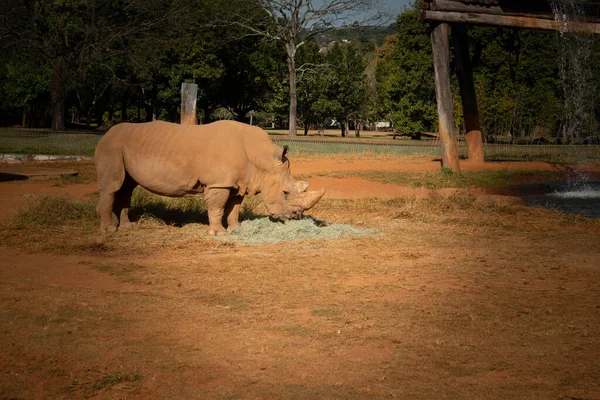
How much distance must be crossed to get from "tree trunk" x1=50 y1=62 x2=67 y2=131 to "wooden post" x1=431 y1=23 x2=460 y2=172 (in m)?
21.7

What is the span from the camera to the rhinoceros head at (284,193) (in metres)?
10.7

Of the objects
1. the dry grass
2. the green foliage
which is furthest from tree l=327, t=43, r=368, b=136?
the dry grass

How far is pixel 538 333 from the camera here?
593cm

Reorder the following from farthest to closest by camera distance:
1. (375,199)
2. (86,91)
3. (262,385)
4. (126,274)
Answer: (86,91) < (375,199) < (126,274) < (262,385)

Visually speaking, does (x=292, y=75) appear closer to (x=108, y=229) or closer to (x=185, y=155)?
(x=185, y=155)

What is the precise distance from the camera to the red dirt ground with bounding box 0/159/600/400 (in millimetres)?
4867

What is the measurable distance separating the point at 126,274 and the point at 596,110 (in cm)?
3985

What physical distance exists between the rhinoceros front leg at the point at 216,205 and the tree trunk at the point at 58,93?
26.9 meters

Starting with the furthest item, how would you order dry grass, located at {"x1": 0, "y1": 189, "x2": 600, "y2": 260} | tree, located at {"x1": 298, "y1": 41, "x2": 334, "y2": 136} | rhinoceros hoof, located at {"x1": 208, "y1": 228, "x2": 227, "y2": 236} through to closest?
tree, located at {"x1": 298, "y1": 41, "x2": 334, "y2": 136}
rhinoceros hoof, located at {"x1": 208, "y1": 228, "x2": 227, "y2": 236}
dry grass, located at {"x1": 0, "y1": 189, "x2": 600, "y2": 260}

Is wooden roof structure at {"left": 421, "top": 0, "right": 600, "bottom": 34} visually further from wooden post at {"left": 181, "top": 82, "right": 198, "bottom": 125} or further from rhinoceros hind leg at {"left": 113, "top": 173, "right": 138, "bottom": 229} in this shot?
rhinoceros hind leg at {"left": 113, "top": 173, "right": 138, "bottom": 229}

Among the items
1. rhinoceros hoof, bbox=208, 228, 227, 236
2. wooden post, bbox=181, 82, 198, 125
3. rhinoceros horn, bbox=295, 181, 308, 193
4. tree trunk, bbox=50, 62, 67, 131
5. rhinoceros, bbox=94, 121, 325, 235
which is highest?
tree trunk, bbox=50, 62, 67, 131

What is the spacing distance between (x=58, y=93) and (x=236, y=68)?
1929 cm

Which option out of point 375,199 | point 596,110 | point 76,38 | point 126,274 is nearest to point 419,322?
point 126,274

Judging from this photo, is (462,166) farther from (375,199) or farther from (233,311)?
(233,311)
